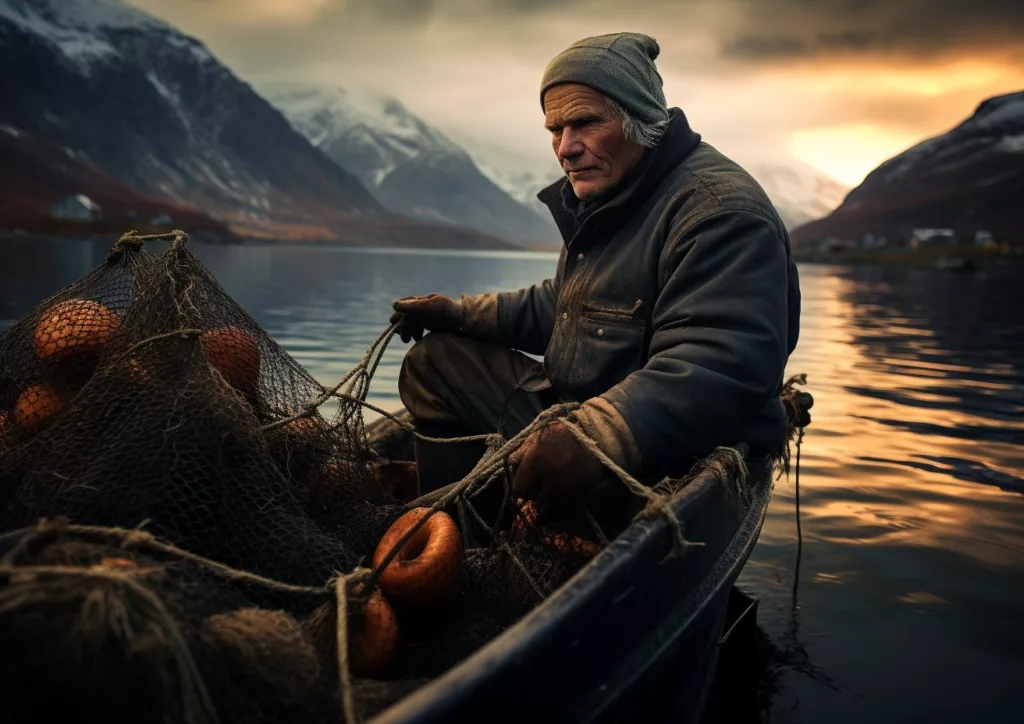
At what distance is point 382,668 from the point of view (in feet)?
7.03

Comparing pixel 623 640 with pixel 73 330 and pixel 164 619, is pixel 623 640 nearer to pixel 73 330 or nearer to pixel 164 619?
pixel 164 619

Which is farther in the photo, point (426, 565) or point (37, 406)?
point (37, 406)

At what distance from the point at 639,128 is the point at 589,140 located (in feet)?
0.68

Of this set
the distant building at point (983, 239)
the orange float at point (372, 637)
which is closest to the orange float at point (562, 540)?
the orange float at point (372, 637)

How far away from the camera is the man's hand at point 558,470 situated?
2.31 m

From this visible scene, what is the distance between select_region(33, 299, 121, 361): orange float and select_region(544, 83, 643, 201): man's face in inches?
76.1

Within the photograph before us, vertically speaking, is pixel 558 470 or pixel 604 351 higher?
pixel 604 351

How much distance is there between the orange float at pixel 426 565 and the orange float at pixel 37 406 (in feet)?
4.50

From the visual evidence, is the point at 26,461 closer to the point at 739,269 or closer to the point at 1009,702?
the point at 739,269

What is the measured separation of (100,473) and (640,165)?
7.48 ft

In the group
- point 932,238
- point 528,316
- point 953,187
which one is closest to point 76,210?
point 932,238

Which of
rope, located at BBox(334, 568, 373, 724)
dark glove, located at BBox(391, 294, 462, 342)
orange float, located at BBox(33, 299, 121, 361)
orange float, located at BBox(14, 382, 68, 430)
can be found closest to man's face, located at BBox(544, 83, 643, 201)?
dark glove, located at BBox(391, 294, 462, 342)

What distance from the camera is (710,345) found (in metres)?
2.54

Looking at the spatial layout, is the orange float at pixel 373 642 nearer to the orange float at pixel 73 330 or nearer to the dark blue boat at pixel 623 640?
the dark blue boat at pixel 623 640
